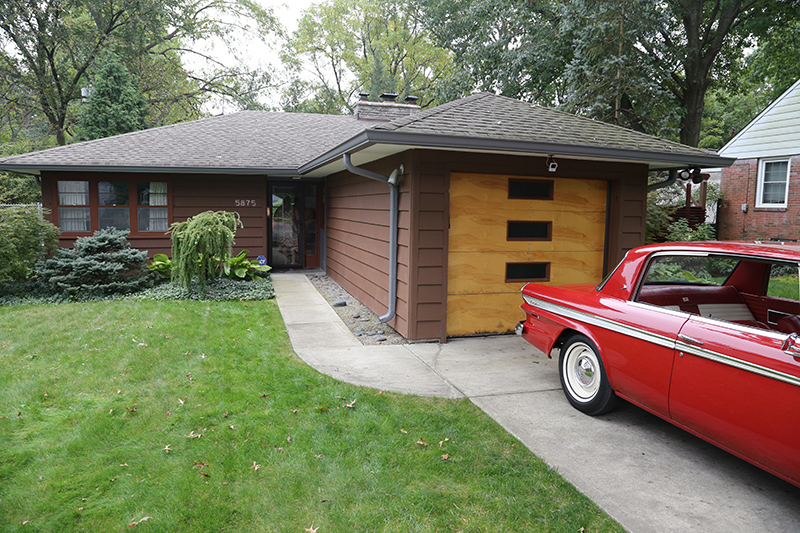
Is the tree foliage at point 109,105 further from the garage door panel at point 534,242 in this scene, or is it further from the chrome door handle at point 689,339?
the chrome door handle at point 689,339

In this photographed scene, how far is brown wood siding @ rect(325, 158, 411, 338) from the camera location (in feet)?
22.1

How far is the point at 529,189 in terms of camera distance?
22.7 ft

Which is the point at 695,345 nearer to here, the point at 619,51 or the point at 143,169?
the point at 143,169

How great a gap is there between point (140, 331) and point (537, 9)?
1491 cm

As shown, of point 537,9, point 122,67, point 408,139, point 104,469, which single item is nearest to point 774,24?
point 537,9

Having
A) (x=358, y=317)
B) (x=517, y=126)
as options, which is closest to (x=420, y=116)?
(x=517, y=126)

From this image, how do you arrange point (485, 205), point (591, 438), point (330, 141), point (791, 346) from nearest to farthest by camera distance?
point (791, 346), point (591, 438), point (485, 205), point (330, 141)

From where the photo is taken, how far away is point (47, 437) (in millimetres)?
3861

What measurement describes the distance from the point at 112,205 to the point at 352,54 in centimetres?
2736

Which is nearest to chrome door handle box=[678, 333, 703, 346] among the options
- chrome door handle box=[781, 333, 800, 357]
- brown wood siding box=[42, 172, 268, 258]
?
chrome door handle box=[781, 333, 800, 357]

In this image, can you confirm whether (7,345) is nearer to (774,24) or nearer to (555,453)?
(555,453)

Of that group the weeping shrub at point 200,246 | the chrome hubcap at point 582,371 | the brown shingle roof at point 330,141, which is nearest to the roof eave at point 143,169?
the brown shingle roof at point 330,141

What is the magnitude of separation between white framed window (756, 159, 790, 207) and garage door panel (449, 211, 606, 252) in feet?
34.9

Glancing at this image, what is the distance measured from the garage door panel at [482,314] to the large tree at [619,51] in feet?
28.6
